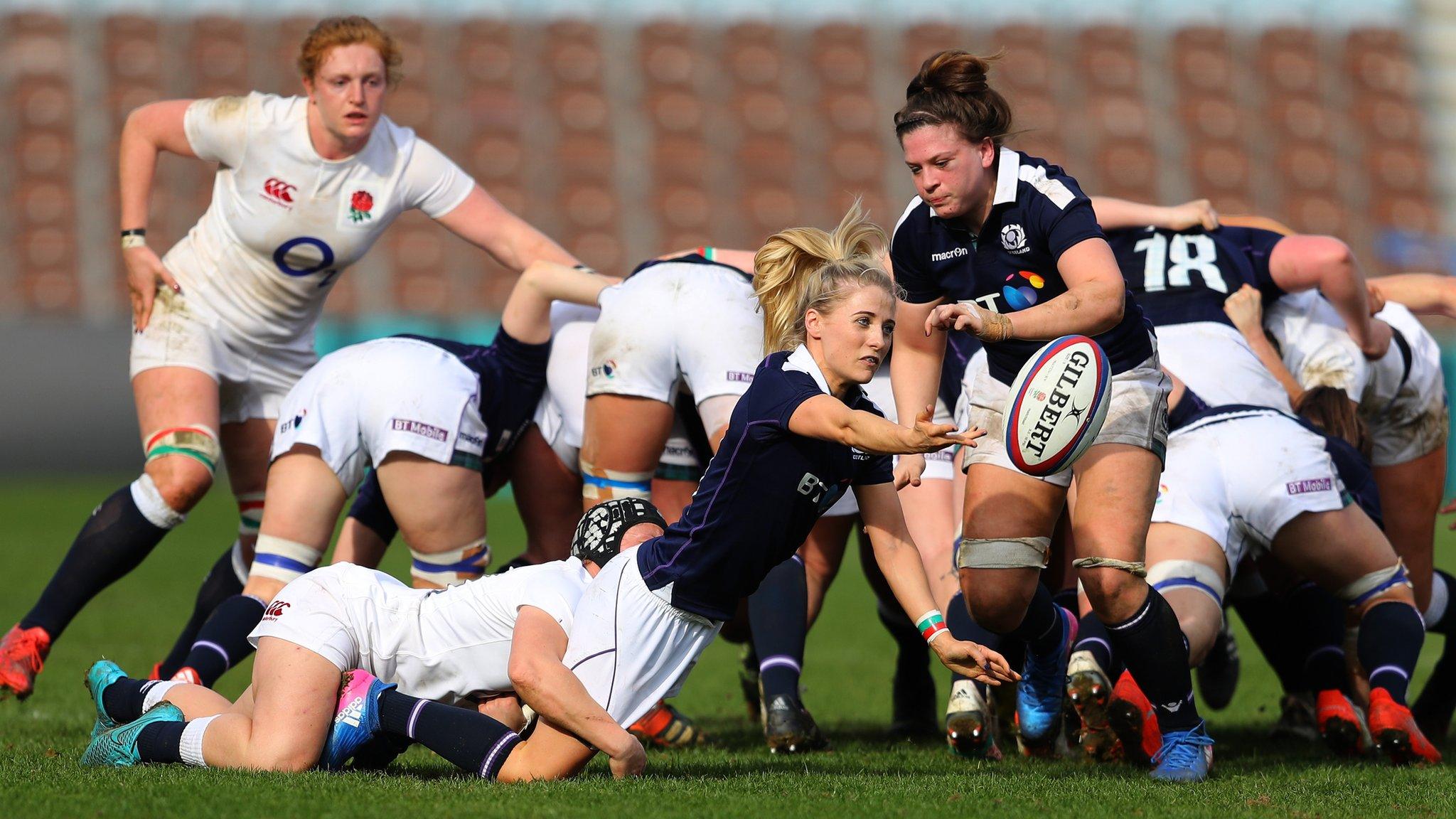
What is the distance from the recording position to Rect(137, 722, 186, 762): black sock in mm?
4457

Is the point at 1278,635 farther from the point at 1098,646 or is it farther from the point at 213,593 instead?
the point at 213,593

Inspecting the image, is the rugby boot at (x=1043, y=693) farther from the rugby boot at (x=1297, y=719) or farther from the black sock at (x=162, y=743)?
the black sock at (x=162, y=743)

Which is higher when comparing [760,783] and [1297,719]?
[760,783]

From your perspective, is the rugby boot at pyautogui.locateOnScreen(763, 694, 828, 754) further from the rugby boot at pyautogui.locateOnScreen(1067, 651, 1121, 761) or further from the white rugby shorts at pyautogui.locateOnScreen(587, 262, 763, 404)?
the white rugby shorts at pyautogui.locateOnScreen(587, 262, 763, 404)

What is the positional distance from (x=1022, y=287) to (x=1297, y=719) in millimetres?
2514

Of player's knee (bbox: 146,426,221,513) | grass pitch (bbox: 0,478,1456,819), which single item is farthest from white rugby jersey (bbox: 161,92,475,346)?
grass pitch (bbox: 0,478,1456,819)

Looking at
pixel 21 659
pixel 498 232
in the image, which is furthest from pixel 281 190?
pixel 21 659

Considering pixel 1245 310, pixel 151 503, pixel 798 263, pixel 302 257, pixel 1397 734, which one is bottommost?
pixel 1397 734

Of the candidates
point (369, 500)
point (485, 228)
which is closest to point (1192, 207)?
point (485, 228)

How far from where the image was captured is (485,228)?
6441 millimetres

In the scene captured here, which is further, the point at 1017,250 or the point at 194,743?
the point at 1017,250

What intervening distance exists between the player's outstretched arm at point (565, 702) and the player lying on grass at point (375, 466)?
1295 millimetres

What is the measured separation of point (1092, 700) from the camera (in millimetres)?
4938

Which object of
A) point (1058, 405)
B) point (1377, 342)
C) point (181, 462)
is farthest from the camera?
point (1377, 342)
